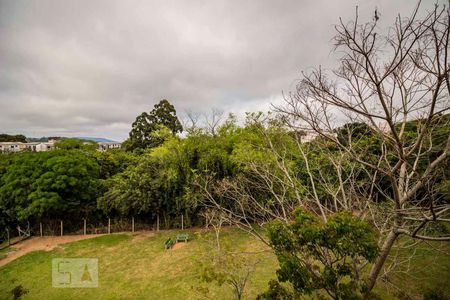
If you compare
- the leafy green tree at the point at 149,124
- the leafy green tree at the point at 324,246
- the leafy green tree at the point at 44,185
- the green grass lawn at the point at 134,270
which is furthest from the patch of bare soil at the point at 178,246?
the leafy green tree at the point at 149,124

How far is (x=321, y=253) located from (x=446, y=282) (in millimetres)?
7029

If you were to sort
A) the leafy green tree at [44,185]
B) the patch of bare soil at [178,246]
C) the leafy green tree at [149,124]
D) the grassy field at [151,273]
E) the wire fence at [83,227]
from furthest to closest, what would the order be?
the leafy green tree at [149,124], the wire fence at [83,227], the leafy green tree at [44,185], the patch of bare soil at [178,246], the grassy field at [151,273]

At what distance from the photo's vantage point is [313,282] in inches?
143

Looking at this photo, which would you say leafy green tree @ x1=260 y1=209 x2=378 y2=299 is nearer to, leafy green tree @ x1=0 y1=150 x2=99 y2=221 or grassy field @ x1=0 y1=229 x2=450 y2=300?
grassy field @ x1=0 y1=229 x2=450 y2=300

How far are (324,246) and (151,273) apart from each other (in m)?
7.36

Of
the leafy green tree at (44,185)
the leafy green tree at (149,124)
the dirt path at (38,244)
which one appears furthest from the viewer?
the leafy green tree at (149,124)

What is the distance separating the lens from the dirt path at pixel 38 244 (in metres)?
10.6

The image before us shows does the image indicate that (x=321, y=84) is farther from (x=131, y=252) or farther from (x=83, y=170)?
(x=83, y=170)

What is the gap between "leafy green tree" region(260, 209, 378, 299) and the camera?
10.6 feet

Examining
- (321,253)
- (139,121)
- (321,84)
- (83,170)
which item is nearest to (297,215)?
(321,253)

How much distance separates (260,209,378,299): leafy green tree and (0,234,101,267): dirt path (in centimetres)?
1235

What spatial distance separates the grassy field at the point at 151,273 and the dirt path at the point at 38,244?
61 centimetres

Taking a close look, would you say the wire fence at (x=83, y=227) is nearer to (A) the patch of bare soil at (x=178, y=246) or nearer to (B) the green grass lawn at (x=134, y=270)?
(B) the green grass lawn at (x=134, y=270)

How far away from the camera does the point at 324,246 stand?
3.51 m
